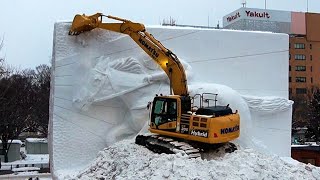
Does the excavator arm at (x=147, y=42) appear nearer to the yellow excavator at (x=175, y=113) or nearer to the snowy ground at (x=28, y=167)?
the yellow excavator at (x=175, y=113)

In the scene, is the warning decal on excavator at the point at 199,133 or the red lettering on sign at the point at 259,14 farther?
the red lettering on sign at the point at 259,14

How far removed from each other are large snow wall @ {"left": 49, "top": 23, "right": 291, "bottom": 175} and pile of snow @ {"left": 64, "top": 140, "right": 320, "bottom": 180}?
62.8 inches

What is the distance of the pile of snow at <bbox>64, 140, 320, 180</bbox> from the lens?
839 cm

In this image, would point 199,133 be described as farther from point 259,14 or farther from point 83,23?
point 259,14

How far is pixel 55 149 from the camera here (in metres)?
11.3

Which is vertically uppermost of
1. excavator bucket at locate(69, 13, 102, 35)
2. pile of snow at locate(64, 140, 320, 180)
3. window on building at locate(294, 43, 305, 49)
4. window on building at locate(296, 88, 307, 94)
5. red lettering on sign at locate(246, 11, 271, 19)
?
red lettering on sign at locate(246, 11, 271, 19)

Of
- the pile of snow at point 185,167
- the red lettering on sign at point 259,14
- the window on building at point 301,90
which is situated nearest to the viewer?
the pile of snow at point 185,167

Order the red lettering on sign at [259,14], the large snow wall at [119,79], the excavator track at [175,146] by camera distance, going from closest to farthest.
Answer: the excavator track at [175,146]
the large snow wall at [119,79]
the red lettering on sign at [259,14]

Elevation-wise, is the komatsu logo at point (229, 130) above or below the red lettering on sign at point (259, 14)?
below

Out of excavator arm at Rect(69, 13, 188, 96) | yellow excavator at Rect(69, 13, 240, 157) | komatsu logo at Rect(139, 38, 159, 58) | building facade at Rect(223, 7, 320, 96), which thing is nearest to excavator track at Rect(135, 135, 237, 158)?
yellow excavator at Rect(69, 13, 240, 157)

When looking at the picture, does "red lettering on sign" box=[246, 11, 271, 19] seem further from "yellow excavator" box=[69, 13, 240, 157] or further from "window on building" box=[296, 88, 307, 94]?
"yellow excavator" box=[69, 13, 240, 157]

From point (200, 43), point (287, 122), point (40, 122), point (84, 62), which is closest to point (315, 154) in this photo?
point (287, 122)

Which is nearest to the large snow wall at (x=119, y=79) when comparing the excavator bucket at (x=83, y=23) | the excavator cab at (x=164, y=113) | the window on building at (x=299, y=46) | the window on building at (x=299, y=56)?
the excavator bucket at (x=83, y=23)

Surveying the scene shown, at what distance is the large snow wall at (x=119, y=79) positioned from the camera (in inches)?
451
